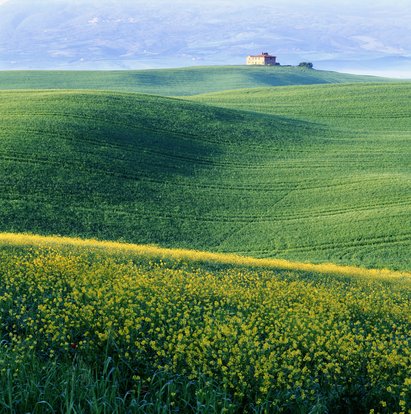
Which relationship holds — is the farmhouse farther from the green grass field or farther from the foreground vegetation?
the foreground vegetation

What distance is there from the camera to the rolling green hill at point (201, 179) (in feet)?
111

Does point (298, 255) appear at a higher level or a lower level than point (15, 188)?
lower

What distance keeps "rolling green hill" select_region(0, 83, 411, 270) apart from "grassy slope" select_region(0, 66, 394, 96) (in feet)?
187

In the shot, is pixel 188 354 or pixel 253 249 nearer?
pixel 188 354

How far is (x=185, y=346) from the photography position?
10.3 metres

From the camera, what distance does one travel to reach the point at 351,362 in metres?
10.3

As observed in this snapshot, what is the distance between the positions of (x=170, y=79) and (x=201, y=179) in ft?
307

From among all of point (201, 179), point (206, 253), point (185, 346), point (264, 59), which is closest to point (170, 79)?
point (264, 59)

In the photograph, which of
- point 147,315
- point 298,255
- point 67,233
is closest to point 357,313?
point 147,315

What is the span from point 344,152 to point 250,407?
47667 millimetres

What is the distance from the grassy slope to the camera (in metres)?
119

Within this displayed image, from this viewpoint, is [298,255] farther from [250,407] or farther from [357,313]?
[250,407]

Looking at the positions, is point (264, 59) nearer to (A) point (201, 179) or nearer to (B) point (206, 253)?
(A) point (201, 179)

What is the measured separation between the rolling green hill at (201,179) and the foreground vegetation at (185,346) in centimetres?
1818
